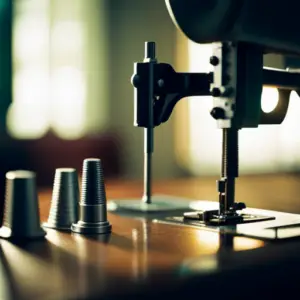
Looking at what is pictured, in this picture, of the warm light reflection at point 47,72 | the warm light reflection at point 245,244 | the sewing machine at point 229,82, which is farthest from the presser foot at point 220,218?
the warm light reflection at point 47,72

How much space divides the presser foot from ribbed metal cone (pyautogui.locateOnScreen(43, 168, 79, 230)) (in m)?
0.24

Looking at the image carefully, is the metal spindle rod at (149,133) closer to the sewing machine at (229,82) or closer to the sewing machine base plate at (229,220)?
the sewing machine at (229,82)

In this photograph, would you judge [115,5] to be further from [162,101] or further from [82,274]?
[82,274]

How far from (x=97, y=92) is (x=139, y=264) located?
4.81 metres

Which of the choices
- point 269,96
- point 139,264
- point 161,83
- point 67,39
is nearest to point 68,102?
point 67,39

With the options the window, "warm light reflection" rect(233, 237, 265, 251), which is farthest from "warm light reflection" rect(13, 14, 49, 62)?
"warm light reflection" rect(233, 237, 265, 251)

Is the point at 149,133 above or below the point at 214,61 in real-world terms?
below

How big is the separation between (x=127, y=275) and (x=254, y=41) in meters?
0.62

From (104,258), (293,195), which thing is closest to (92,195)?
(104,258)

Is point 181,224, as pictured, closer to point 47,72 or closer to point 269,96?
point 269,96

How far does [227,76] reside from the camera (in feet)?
4.49

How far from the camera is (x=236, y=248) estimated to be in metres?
1.17

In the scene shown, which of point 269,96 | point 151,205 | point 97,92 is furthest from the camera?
point 97,92

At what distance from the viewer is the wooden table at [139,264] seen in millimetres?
889
